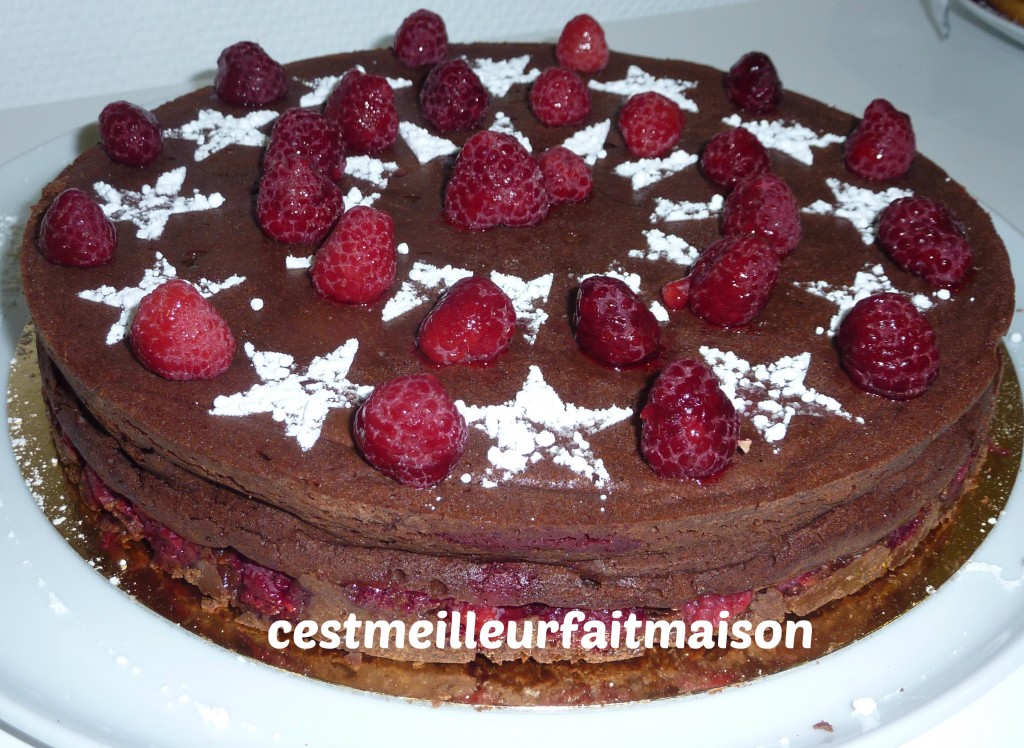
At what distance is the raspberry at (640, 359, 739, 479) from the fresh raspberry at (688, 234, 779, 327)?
31 cm

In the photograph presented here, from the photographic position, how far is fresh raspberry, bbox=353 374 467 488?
5.39ft

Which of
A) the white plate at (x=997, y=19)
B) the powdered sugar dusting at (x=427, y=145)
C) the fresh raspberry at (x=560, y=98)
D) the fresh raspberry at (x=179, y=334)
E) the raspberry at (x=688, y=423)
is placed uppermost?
the white plate at (x=997, y=19)

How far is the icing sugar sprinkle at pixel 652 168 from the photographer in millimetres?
2480

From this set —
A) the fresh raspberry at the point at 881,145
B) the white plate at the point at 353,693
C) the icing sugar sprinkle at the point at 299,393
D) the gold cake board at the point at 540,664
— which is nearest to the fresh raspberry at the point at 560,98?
the fresh raspberry at the point at 881,145

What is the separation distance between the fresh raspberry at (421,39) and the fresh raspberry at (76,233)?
1070mm

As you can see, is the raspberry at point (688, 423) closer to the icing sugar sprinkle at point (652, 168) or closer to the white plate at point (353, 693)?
the white plate at point (353, 693)

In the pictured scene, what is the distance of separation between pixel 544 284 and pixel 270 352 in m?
0.54

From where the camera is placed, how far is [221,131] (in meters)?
2.61

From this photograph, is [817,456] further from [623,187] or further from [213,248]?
[213,248]

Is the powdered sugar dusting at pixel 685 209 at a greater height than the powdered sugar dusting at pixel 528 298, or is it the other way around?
the powdered sugar dusting at pixel 685 209

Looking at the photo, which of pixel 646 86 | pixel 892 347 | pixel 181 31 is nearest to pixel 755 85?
pixel 646 86

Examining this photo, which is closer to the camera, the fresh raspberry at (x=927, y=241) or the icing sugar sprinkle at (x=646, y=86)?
the fresh raspberry at (x=927, y=241)

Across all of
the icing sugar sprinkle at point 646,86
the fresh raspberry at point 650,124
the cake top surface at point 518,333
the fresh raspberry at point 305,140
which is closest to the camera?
the cake top surface at point 518,333

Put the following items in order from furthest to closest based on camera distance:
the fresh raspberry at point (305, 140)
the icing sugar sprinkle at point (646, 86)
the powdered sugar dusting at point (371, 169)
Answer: the icing sugar sprinkle at point (646, 86) → the powdered sugar dusting at point (371, 169) → the fresh raspberry at point (305, 140)
